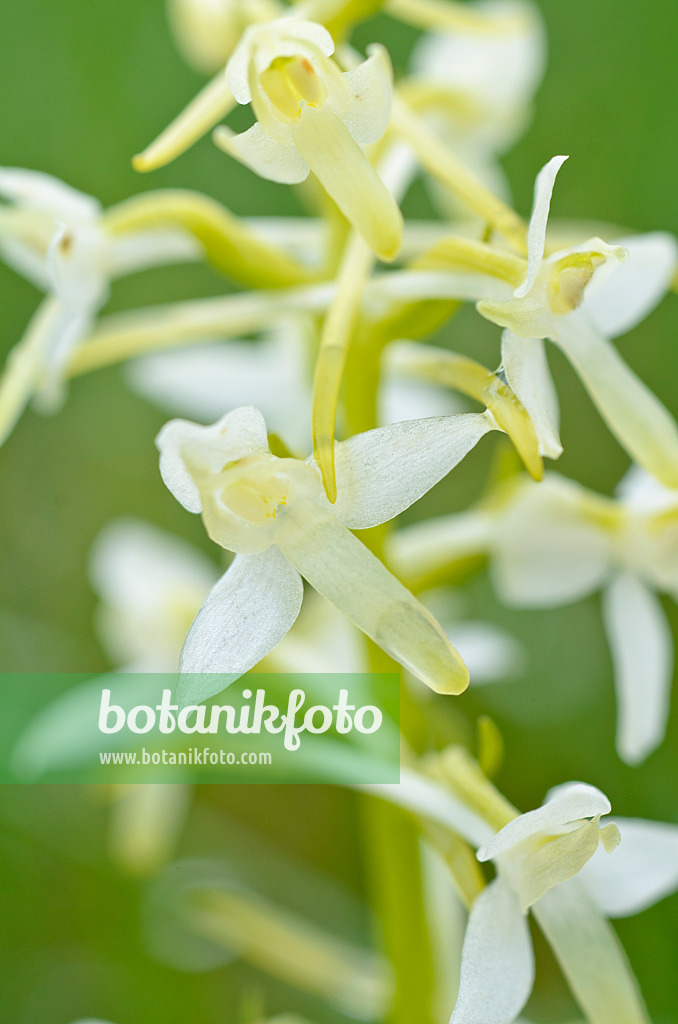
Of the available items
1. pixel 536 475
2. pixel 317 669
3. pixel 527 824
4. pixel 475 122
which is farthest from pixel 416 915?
pixel 475 122

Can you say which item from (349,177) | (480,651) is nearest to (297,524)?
(349,177)

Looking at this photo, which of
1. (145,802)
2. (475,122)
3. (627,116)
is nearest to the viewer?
(475,122)

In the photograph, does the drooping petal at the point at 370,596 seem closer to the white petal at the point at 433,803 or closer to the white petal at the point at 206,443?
the white petal at the point at 206,443

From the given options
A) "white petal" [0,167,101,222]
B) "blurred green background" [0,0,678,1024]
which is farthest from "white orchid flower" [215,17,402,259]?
"blurred green background" [0,0,678,1024]

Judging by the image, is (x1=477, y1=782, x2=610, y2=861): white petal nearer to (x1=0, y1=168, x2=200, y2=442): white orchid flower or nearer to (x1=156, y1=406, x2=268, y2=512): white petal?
(x1=156, y1=406, x2=268, y2=512): white petal

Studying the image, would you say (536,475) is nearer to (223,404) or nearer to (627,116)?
(223,404)
